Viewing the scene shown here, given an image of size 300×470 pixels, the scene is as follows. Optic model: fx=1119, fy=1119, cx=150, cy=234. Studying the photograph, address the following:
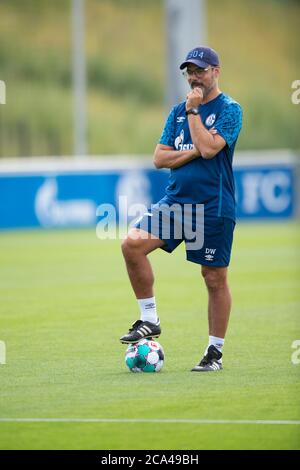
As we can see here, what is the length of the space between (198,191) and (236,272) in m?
8.57

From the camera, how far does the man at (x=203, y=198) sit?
8.85m

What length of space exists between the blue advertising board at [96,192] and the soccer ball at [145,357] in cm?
1806

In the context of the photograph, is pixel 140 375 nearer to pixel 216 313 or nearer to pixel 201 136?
pixel 216 313

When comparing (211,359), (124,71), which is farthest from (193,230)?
(124,71)

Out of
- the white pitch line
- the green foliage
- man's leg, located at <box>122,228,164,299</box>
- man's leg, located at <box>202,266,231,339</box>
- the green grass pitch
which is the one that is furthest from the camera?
the green foliage

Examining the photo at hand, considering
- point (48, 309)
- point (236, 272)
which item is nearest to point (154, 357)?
point (48, 309)

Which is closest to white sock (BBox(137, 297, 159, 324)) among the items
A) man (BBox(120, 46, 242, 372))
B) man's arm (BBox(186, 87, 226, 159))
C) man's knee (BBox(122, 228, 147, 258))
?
man (BBox(120, 46, 242, 372))

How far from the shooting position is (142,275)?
8.99 m

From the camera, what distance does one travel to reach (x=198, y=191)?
895 centimetres

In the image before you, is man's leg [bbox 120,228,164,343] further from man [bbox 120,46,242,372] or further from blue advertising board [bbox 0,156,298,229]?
blue advertising board [bbox 0,156,298,229]

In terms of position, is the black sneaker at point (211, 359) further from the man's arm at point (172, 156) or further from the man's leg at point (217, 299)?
the man's arm at point (172, 156)

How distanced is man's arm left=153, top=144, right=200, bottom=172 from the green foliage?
33726mm

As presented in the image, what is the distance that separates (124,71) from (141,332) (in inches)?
1692

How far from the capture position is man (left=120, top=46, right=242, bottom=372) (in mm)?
8852
